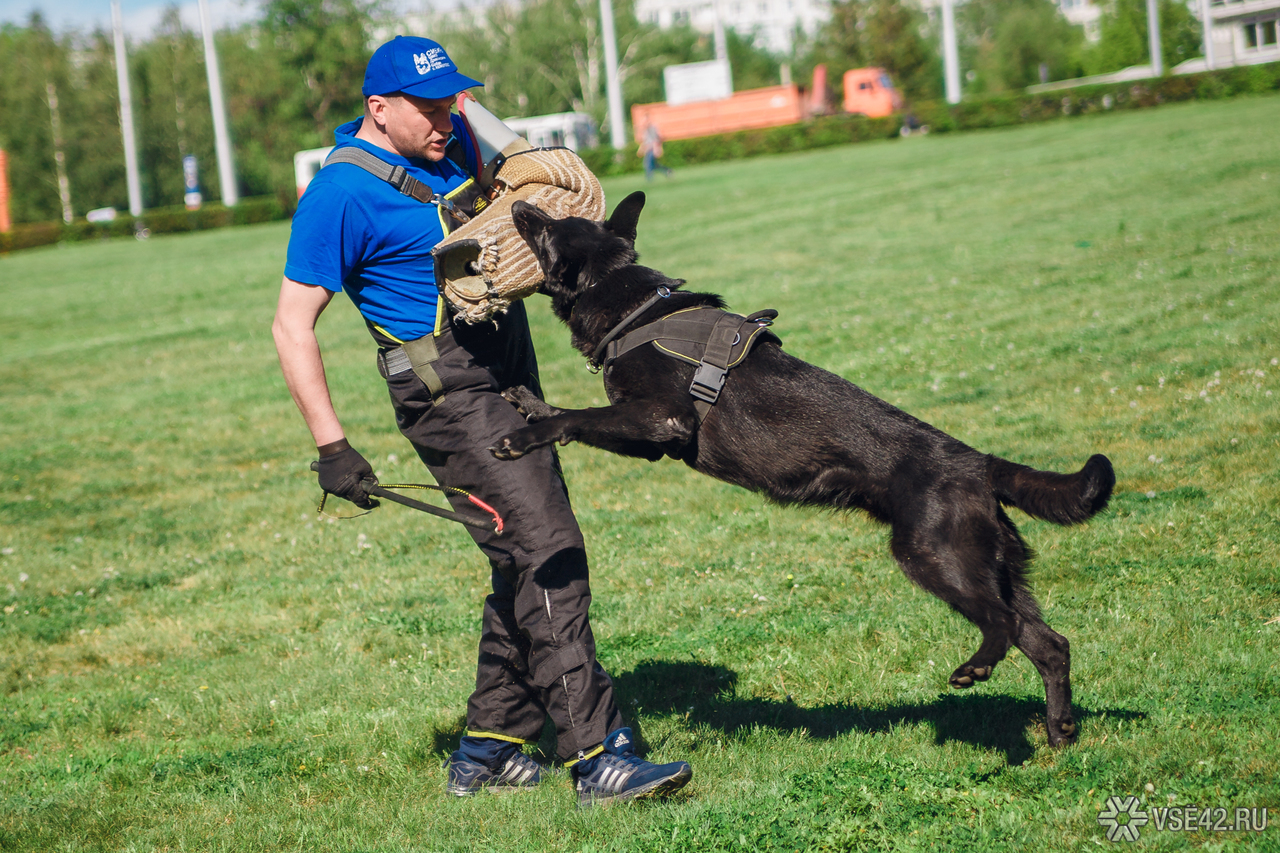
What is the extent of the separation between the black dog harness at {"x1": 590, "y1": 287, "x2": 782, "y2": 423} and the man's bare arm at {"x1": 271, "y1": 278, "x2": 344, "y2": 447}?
3.54 ft

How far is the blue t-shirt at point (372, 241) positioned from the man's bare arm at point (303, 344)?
0.05 meters

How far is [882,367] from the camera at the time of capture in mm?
10430

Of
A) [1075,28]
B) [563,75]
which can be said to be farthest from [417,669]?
[1075,28]

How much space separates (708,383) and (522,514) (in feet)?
2.81

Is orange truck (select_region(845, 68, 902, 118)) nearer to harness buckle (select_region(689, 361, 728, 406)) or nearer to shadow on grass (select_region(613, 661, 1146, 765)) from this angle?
shadow on grass (select_region(613, 661, 1146, 765))

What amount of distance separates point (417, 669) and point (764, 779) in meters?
2.24

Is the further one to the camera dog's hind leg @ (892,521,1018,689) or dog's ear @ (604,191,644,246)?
dog's ear @ (604,191,644,246)

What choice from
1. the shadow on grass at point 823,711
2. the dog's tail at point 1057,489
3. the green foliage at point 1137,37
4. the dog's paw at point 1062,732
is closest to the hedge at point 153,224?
the shadow on grass at point 823,711

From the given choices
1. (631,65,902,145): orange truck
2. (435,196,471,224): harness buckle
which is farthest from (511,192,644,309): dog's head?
(631,65,902,145): orange truck

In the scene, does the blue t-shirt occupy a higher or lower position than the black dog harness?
higher

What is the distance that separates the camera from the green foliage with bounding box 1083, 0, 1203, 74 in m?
72.0

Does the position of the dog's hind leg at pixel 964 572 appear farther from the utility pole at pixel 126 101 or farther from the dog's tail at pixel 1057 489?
the utility pole at pixel 126 101

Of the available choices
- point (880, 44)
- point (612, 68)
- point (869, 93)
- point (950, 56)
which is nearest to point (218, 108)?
point (612, 68)

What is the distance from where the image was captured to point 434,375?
3.95 metres
